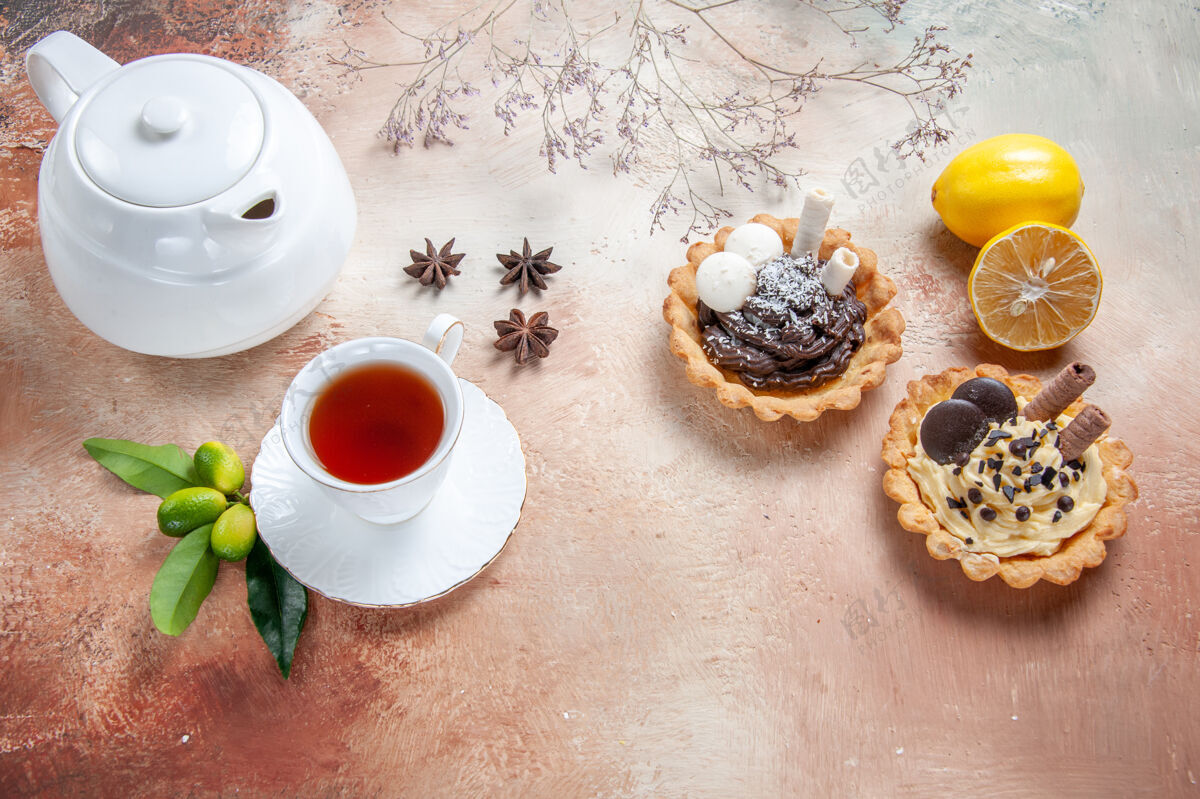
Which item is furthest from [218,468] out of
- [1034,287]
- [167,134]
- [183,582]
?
[1034,287]

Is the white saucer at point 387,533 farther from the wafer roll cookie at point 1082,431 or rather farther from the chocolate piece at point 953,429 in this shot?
the wafer roll cookie at point 1082,431

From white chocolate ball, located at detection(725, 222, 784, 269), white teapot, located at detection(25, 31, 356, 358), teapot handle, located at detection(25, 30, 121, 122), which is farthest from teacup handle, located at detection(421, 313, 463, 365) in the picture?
teapot handle, located at detection(25, 30, 121, 122)

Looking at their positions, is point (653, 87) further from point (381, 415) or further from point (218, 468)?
point (218, 468)

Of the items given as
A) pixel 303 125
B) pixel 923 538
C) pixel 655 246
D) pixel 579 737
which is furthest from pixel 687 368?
pixel 303 125

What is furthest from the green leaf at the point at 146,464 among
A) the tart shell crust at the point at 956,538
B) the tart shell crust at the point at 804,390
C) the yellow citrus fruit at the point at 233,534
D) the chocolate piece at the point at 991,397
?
the chocolate piece at the point at 991,397

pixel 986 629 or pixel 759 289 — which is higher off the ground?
pixel 759 289

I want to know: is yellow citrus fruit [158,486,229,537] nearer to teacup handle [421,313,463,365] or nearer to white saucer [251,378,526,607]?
white saucer [251,378,526,607]

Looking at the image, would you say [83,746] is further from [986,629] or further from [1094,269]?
[1094,269]
